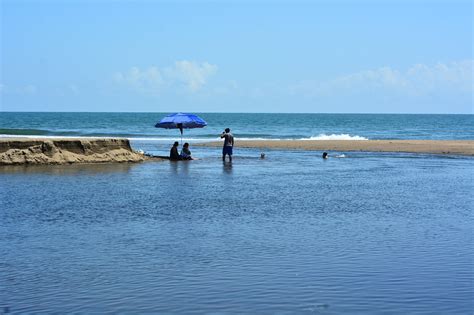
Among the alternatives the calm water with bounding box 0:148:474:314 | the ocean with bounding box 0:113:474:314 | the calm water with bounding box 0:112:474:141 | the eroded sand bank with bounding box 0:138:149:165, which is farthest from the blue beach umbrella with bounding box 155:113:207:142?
the calm water with bounding box 0:112:474:141

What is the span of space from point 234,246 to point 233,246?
0.06 ft

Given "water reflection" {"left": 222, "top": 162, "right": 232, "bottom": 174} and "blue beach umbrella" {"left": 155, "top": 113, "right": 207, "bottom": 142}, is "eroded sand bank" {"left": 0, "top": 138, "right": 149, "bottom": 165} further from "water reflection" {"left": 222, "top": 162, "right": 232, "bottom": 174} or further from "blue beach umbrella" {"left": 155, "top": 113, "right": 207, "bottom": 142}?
"water reflection" {"left": 222, "top": 162, "right": 232, "bottom": 174}

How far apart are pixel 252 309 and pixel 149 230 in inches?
218

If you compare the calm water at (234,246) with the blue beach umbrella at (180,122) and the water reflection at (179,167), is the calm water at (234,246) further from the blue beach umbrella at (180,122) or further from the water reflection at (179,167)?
the blue beach umbrella at (180,122)

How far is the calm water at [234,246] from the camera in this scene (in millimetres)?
8852

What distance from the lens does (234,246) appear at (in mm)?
12086

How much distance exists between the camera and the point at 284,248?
39.1 ft

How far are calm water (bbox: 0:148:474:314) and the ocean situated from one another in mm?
30

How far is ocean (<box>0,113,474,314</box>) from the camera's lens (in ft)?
29.0

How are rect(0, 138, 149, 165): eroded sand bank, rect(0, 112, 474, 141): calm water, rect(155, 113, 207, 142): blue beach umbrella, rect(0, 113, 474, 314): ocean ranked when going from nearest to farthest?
rect(0, 113, 474, 314): ocean, rect(0, 138, 149, 165): eroded sand bank, rect(155, 113, 207, 142): blue beach umbrella, rect(0, 112, 474, 141): calm water

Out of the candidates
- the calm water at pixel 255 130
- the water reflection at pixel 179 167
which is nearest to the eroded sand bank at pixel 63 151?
the water reflection at pixel 179 167

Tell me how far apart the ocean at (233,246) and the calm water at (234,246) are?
0.03 meters

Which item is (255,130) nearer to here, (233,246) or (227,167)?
(227,167)

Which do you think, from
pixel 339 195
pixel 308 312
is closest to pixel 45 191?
pixel 339 195
